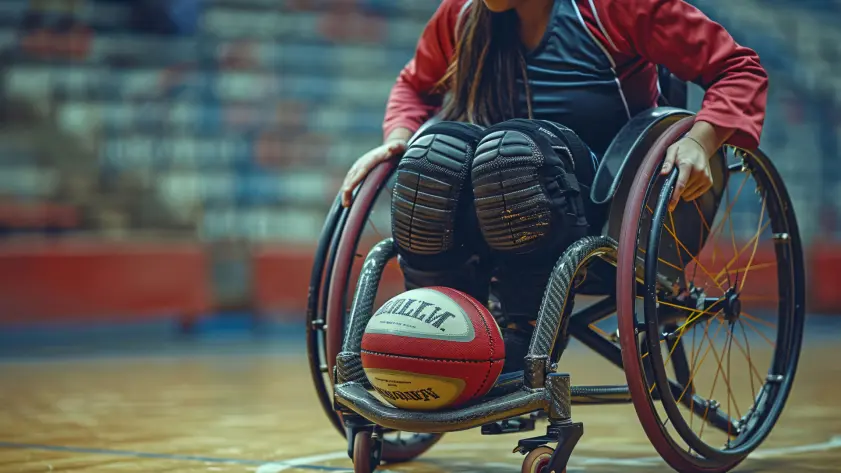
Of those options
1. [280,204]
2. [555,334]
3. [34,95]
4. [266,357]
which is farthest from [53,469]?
[34,95]

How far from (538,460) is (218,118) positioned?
8070 millimetres

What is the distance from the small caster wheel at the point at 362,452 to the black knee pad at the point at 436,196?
34 cm

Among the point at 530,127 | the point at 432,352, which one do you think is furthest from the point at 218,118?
the point at 432,352

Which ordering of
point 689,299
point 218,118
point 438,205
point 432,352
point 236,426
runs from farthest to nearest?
point 218,118
point 236,426
point 689,299
point 438,205
point 432,352

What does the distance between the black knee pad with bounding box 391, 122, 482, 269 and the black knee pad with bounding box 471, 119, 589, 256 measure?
4cm

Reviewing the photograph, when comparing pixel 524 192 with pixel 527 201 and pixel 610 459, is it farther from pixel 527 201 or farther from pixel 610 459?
pixel 610 459

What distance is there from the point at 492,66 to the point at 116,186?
756 centimetres

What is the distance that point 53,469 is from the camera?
2.30 metres

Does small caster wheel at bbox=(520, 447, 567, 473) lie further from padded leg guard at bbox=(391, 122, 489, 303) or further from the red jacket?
the red jacket

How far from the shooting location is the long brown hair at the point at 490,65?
2182 mm

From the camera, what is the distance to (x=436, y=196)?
187cm

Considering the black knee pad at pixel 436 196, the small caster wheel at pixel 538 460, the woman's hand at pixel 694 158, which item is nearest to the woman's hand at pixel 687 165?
the woman's hand at pixel 694 158

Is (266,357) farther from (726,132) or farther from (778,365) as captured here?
(726,132)

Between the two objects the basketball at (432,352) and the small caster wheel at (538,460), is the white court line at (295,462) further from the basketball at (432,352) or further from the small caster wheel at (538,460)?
the small caster wheel at (538,460)
